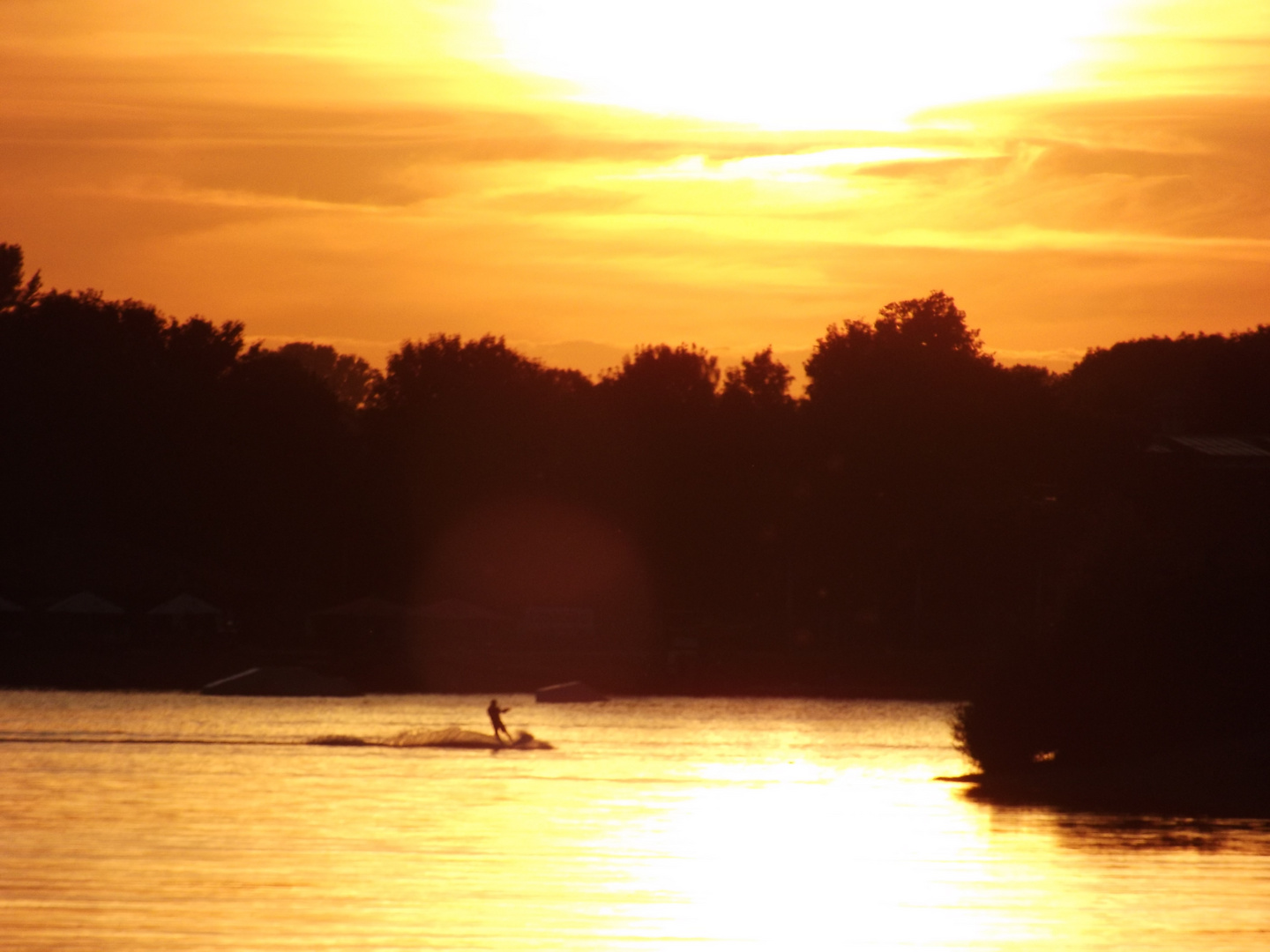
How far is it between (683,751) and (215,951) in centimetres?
3655

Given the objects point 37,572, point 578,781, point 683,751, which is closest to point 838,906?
point 578,781

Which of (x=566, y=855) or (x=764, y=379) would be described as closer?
(x=566, y=855)

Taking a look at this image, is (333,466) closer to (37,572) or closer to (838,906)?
(37,572)

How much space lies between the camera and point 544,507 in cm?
12656

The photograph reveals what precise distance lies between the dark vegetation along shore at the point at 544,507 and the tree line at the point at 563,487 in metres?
0.22

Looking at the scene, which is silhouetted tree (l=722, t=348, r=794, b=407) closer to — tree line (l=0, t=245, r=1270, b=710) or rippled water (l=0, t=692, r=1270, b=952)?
tree line (l=0, t=245, r=1270, b=710)

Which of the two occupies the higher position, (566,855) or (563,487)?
(563,487)

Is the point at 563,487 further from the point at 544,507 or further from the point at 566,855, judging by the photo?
the point at 566,855

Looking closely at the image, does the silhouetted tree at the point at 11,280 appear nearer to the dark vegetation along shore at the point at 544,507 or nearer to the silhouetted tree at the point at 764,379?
the dark vegetation along shore at the point at 544,507

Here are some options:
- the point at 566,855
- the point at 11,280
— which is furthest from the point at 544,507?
the point at 566,855

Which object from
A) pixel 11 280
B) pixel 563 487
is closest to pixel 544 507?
pixel 563 487

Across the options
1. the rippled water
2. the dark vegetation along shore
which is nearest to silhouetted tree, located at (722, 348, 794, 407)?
the dark vegetation along shore

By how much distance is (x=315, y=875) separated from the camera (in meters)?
29.2

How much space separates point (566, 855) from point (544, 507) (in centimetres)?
9409
